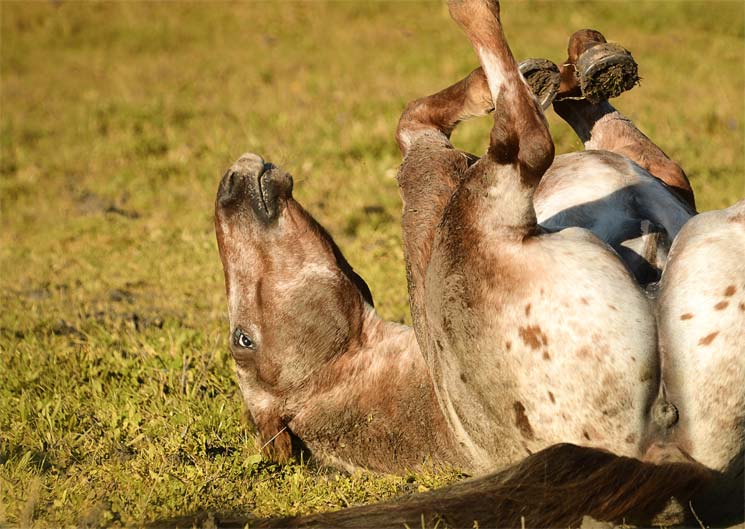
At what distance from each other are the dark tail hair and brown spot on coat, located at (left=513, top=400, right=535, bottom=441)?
195mm

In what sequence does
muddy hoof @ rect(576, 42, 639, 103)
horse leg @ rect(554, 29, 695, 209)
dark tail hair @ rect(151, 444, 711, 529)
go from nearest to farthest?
dark tail hair @ rect(151, 444, 711, 529) → muddy hoof @ rect(576, 42, 639, 103) → horse leg @ rect(554, 29, 695, 209)

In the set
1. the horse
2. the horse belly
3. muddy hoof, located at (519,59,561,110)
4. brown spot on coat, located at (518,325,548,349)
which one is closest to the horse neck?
the horse

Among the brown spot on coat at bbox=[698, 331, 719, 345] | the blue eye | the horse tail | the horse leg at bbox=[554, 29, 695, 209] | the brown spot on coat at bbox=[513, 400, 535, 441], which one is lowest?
the horse tail

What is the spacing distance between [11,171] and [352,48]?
481cm

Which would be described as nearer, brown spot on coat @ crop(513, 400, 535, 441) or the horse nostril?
brown spot on coat @ crop(513, 400, 535, 441)

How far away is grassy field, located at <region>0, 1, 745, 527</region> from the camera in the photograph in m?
4.29

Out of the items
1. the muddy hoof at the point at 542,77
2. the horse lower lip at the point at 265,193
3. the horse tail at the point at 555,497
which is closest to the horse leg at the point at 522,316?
the horse tail at the point at 555,497

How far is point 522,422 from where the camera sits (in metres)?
3.67

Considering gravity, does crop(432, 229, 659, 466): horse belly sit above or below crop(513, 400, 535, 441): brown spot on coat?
above

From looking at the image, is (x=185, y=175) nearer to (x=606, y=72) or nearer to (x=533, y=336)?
(x=606, y=72)

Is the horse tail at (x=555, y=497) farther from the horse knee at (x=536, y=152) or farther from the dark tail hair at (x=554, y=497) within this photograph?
the horse knee at (x=536, y=152)

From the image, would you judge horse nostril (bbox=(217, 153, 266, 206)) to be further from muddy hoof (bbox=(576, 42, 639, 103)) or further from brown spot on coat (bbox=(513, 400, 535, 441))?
brown spot on coat (bbox=(513, 400, 535, 441))

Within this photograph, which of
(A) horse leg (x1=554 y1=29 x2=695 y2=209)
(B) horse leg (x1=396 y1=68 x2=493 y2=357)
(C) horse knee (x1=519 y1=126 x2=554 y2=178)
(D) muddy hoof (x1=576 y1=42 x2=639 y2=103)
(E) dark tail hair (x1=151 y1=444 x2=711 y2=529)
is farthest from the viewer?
(A) horse leg (x1=554 y1=29 x2=695 y2=209)

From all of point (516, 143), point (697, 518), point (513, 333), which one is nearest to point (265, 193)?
point (516, 143)
